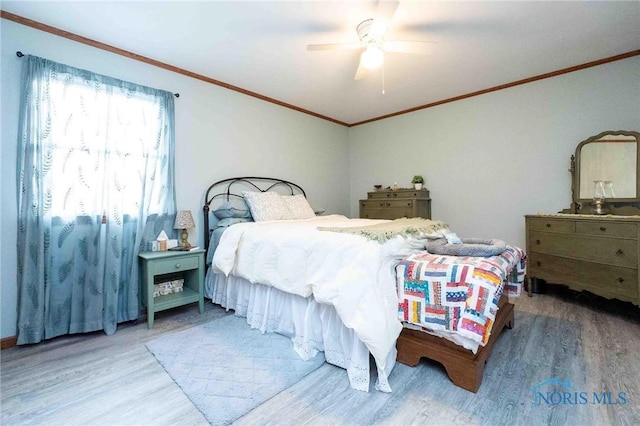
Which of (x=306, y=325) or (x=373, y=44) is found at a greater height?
(x=373, y=44)

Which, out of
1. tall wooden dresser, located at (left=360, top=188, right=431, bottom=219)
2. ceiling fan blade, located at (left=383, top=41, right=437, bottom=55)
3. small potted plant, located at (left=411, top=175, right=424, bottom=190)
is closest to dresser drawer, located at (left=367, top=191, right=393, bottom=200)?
tall wooden dresser, located at (left=360, top=188, right=431, bottom=219)

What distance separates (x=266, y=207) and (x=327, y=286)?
69.3 inches

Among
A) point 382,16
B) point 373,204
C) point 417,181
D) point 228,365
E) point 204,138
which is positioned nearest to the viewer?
point 228,365

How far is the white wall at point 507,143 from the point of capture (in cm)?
298

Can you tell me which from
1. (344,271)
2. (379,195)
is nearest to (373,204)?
(379,195)

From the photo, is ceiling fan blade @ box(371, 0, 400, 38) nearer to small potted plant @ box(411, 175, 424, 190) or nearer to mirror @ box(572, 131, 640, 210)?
small potted plant @ box(411, 175, 424, 190)

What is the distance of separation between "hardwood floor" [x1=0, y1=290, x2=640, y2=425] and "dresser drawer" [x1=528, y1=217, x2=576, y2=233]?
0.97m

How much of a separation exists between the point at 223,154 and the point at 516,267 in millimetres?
3218

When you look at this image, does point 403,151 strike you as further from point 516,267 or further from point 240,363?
point 240,363

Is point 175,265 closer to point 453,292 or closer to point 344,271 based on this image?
point 344,271

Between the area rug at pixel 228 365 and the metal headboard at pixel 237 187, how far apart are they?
126cm

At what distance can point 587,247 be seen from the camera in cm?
258

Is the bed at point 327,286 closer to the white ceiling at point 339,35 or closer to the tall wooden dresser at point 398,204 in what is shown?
the tall wooden dresser at point 398,204

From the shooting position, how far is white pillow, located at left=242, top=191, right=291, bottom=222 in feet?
10.3
